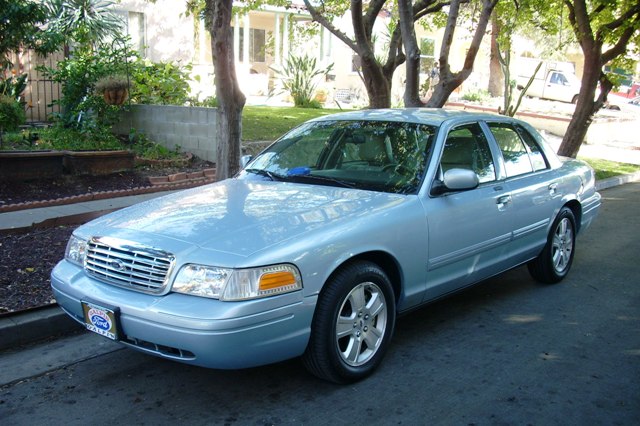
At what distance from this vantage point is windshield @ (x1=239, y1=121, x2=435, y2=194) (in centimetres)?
503

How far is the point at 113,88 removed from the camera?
11273 millimetres

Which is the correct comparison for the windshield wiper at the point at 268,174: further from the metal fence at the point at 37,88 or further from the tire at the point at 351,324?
the metal fence at the point at 37,88

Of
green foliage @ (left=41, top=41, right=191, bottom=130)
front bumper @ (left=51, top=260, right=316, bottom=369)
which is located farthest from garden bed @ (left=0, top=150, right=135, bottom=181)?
front bumper @ (left=51, top=260, right=316, bottom=369)

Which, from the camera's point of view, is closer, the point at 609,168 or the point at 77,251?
the point at 77,251

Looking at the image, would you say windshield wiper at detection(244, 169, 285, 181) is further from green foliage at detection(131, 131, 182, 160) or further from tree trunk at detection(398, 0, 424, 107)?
green foliage at detection(131, 131, 182, 160)

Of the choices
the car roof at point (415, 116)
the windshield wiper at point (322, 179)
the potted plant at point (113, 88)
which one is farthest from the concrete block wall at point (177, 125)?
the windshield wiper at point (322, 179)

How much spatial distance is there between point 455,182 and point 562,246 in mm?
2309

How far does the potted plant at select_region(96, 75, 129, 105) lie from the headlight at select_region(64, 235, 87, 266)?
7.30 metres

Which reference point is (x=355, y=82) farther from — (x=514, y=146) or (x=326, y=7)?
(x=514, y=146)

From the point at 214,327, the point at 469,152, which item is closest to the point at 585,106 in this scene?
the point at 469,152

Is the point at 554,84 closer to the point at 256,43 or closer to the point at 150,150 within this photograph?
the point at 256,43

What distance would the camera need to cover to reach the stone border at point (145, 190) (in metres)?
8.52

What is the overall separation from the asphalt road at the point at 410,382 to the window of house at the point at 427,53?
83.8ft

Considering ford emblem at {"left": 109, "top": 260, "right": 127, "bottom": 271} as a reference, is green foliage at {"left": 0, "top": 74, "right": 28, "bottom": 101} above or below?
above
